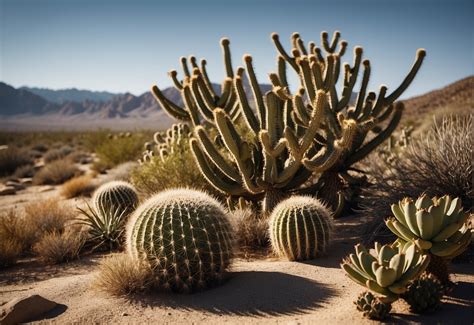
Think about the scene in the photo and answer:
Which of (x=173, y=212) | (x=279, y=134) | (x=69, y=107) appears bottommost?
(x=173, y=212)

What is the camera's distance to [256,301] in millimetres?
4289

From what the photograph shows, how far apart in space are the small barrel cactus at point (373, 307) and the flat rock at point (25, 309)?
121 inches

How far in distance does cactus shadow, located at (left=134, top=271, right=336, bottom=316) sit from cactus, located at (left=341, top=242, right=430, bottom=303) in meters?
0.62

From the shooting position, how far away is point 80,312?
4207mm

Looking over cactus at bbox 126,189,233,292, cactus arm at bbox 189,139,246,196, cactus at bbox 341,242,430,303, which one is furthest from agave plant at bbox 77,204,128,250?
cactus at bbox 341,242,430,303

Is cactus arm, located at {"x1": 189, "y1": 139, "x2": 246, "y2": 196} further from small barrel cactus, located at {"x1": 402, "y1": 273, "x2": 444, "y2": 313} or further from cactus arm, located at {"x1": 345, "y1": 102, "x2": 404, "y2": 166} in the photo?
small barrel cactus, located at {"x1": 402, "y1": 273, "x2": 444, "y2": 313}

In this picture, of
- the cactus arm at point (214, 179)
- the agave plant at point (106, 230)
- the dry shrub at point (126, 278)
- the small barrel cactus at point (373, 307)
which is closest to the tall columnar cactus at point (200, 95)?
the cactus arm at point (214, 179)

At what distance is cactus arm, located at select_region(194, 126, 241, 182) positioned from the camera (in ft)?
21.3

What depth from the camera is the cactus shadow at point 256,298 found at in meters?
4.12

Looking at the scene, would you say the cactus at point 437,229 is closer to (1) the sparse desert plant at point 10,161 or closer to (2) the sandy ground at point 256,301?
(2) the sandy ground at point 256,301

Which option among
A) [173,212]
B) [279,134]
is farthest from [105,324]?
[279,134]

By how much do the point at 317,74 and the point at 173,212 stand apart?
344 cm

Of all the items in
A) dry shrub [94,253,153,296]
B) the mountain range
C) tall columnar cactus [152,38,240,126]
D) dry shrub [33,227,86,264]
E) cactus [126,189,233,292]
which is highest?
the mountain range

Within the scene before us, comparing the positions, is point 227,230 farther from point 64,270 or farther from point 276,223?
point 64,270
